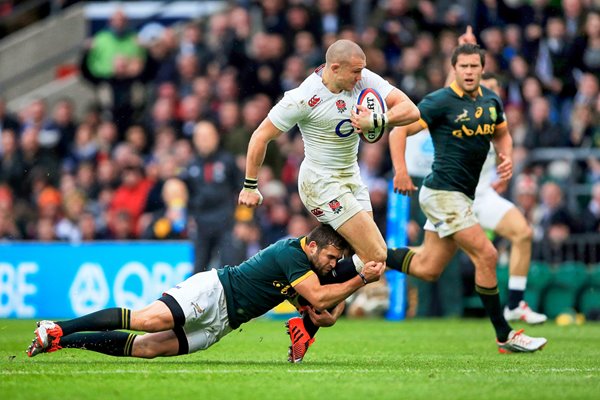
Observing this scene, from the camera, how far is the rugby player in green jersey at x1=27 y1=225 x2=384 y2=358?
9.20 meters

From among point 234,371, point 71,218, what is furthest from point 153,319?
point 71,218

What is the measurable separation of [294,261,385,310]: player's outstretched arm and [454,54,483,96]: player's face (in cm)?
254

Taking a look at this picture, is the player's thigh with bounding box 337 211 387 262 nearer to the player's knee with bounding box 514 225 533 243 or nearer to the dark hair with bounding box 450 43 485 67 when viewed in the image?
the dark hair with bounding box 450 43 485 67

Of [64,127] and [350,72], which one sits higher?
[350,72]

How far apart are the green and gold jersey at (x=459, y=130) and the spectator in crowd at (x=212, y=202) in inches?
250

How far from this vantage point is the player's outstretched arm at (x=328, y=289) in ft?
30.3

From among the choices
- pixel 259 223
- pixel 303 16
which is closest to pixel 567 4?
pixel 303 16

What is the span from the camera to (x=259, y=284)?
31.1 feet

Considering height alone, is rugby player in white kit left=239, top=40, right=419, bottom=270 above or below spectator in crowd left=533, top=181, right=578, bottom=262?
above

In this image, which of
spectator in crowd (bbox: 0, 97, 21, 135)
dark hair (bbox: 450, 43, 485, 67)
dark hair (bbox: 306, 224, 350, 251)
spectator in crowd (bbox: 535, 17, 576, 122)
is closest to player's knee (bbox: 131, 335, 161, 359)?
dark hair (bbox: 306, 224, 350, 251)

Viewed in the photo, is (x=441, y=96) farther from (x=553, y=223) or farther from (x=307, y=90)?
(x=553, y=223)

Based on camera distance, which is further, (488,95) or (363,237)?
(488,95)

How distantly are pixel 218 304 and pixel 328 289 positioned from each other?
2.86 feet

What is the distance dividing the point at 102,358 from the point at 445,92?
3925mm
